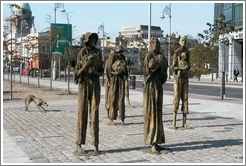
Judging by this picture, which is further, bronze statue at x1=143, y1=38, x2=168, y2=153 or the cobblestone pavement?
bronze statue at x1=143, y1=38, x2=168, y2=153

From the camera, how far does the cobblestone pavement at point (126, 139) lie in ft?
25.0

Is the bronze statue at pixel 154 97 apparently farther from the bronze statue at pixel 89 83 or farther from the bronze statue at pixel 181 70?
the bronze statue at pixel 181 70

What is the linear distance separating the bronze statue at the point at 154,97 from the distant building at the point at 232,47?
3830cm

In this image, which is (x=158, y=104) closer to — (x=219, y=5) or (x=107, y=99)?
(x=107, y=99)

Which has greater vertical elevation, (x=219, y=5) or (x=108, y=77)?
(x=219, y=5)

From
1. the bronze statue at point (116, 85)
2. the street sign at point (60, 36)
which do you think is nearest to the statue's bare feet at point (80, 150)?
the bronze statue at point (116, 85)

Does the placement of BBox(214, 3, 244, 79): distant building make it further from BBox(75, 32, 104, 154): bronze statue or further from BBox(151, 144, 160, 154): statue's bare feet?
BBox(75, 32, 104, 154): bronze statue

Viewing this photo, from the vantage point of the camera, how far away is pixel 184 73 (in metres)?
11.0

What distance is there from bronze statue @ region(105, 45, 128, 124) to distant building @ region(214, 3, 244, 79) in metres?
34.5

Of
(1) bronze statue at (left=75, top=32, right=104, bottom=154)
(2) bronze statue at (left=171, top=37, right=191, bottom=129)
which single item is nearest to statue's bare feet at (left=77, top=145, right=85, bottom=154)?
(1) bronze statue at (left=75, top=32, right=104, bottom=154)

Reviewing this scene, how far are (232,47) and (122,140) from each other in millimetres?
40650

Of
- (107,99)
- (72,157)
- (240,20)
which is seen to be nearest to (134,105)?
(107,99)

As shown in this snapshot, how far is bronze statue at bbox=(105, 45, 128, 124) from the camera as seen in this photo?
1197cm

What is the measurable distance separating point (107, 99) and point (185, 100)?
239cm
